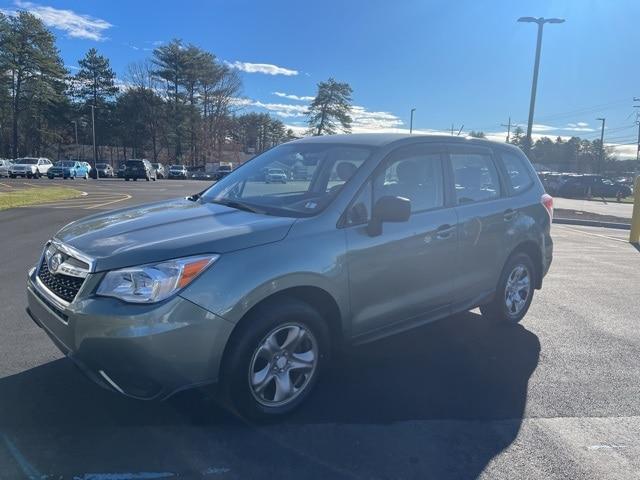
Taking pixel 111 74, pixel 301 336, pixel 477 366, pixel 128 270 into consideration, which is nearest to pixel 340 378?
pixel 301 336

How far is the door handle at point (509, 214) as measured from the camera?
5.02 meters

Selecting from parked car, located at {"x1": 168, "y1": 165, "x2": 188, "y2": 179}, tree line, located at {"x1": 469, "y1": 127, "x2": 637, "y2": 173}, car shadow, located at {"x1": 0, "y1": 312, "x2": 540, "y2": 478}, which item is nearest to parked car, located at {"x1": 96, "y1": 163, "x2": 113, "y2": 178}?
parked car, located at {"x1": 168, "y1": 165, "x2": 188, "y2": 179}

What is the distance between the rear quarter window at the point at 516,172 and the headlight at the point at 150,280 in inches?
139

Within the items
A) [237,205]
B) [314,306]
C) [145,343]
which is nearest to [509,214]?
[314,306]

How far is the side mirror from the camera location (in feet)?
11.9

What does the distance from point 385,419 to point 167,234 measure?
186cm

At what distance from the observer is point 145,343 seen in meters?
2.84

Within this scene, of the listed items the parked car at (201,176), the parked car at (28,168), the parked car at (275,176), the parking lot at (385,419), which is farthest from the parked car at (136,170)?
the parked car at (275,176)

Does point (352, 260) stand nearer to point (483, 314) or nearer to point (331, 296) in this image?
point (331, 296)

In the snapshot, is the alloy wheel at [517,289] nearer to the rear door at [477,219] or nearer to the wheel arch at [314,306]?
the rear door at [477,219]

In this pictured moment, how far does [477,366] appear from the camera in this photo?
4.45 m

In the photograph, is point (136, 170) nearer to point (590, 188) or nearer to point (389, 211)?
point (590, 188)

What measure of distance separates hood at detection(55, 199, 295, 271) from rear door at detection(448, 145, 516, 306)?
1.82 meters

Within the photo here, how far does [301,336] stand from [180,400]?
99 cm
